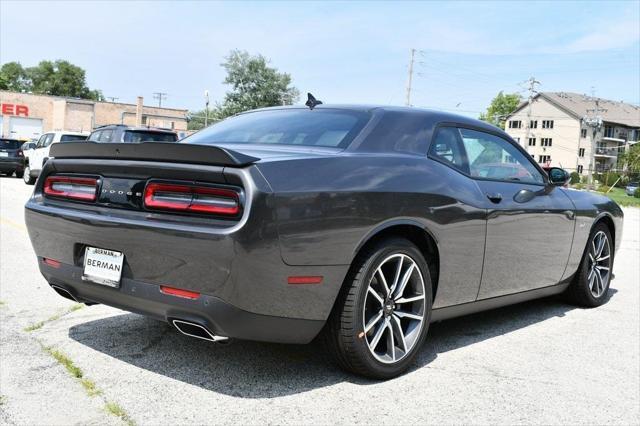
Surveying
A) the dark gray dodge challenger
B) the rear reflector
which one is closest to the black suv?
the dark gray dodge challenger

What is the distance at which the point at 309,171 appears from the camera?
2.97m

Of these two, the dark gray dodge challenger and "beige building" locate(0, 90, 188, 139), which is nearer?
the dark gray dodge challenger

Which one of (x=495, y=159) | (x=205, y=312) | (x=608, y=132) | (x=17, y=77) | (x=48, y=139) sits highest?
(x=17, y=77)

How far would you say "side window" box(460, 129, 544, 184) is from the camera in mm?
4133

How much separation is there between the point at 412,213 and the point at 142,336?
1787 millimetres

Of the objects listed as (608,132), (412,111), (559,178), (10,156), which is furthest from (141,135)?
(608,132)

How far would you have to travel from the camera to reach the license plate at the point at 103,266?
3.05 meters

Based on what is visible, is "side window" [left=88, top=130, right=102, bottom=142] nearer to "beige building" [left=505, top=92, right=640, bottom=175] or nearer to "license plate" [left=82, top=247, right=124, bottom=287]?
"license plate" [left=82, top=247, right=124, bottom=287]

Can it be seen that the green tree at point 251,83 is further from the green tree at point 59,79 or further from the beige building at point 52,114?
the green tree at point 59,79

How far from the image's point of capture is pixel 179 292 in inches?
113

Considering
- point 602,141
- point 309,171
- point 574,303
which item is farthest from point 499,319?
point 602,141

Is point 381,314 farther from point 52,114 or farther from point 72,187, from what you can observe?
point 52,114

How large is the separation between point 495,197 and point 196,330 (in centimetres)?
214

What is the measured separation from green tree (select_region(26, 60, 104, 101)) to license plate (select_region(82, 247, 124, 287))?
117698 mm
